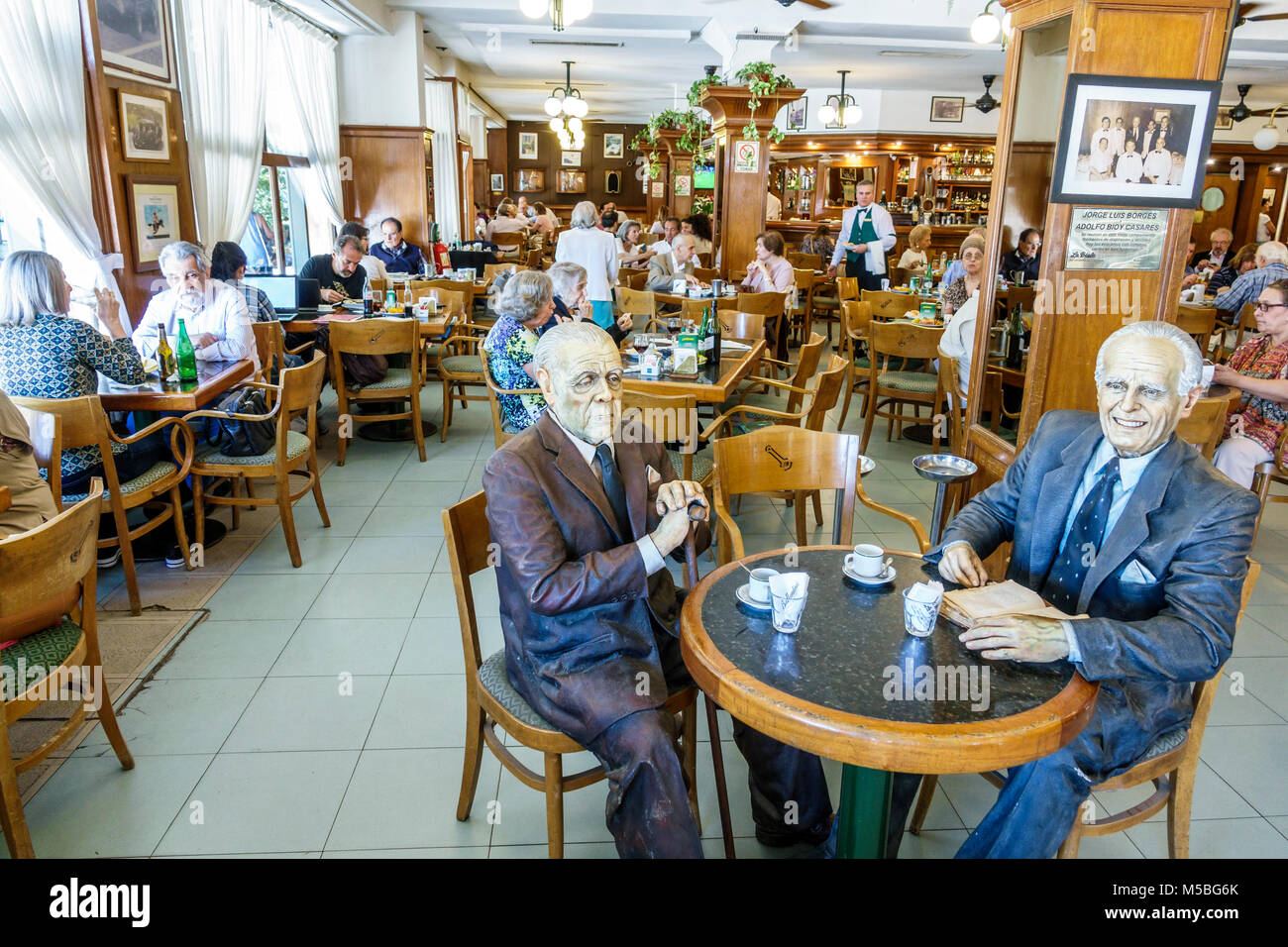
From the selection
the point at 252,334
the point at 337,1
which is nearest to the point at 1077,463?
the point at 252,334

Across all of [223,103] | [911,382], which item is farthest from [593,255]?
[223,103]

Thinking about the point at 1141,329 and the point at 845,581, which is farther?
the point at 845,581

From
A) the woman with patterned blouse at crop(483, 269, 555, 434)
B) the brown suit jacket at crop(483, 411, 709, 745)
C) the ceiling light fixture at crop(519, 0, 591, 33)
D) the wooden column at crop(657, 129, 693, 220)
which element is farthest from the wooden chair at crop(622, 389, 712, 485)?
the wooden column at crop(657, 129, 693, 220)

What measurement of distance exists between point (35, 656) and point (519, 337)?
2.37 meters

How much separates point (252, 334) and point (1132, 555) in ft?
13.6

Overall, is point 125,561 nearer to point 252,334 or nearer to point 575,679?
point 252,334

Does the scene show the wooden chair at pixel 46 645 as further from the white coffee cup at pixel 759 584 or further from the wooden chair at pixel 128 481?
the white coffee cup at pixel 759 584

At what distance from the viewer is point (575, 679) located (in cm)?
189

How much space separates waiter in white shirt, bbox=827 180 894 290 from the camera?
8898 millimetres

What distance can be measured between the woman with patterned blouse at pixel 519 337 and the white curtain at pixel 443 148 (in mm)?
7664

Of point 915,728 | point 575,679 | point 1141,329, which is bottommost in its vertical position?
point 575,679

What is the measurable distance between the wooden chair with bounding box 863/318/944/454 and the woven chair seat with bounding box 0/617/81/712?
14.6ft

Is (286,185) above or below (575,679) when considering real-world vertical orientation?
above

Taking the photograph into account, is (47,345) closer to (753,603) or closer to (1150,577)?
(753,603)
